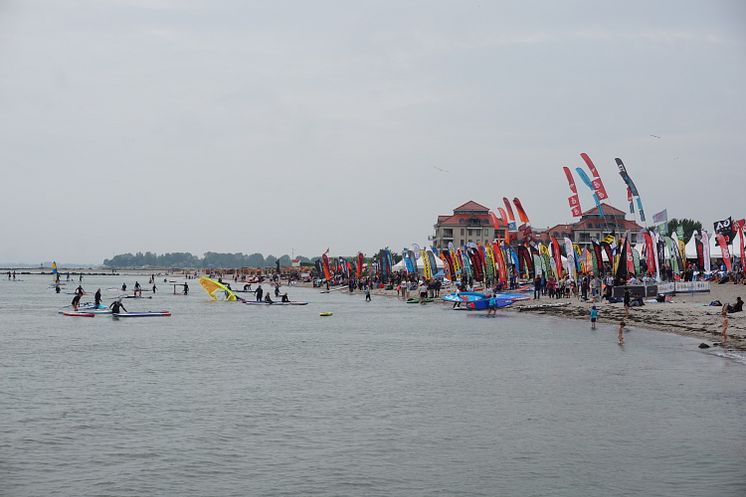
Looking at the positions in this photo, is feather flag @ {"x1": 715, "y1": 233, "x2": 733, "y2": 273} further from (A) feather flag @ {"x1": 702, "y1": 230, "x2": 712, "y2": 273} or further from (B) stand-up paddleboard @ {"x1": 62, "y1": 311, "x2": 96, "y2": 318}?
(B) stand-up paddleboard @ {"x1": 62, "y1": 311, "x2": 96, "y2": 318}

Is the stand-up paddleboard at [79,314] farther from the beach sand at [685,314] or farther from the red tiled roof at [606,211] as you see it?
the red tiled roof at [606,211]

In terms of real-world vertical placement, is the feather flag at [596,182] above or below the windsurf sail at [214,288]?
above

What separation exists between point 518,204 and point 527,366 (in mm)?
40277

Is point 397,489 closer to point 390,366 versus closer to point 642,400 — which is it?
point 642,400

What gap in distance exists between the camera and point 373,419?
73.0 feet

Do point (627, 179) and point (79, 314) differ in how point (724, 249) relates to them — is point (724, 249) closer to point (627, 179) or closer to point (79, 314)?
point (627, 179)

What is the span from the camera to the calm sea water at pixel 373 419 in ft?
54.6

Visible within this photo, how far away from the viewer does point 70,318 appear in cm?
6044

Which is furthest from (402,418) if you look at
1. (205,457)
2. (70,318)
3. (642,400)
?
(70,318)

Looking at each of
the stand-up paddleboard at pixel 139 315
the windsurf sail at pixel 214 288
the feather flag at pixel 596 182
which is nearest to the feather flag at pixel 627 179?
the feather flag at pixel 596 182

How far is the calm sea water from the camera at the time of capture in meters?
16.6

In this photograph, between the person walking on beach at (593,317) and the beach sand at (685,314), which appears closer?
the beach sand at (685,314)

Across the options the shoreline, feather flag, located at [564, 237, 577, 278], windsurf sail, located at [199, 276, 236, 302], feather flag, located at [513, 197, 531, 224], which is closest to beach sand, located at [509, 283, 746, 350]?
the shoreline

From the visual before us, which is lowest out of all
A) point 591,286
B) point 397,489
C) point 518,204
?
point 397,489
